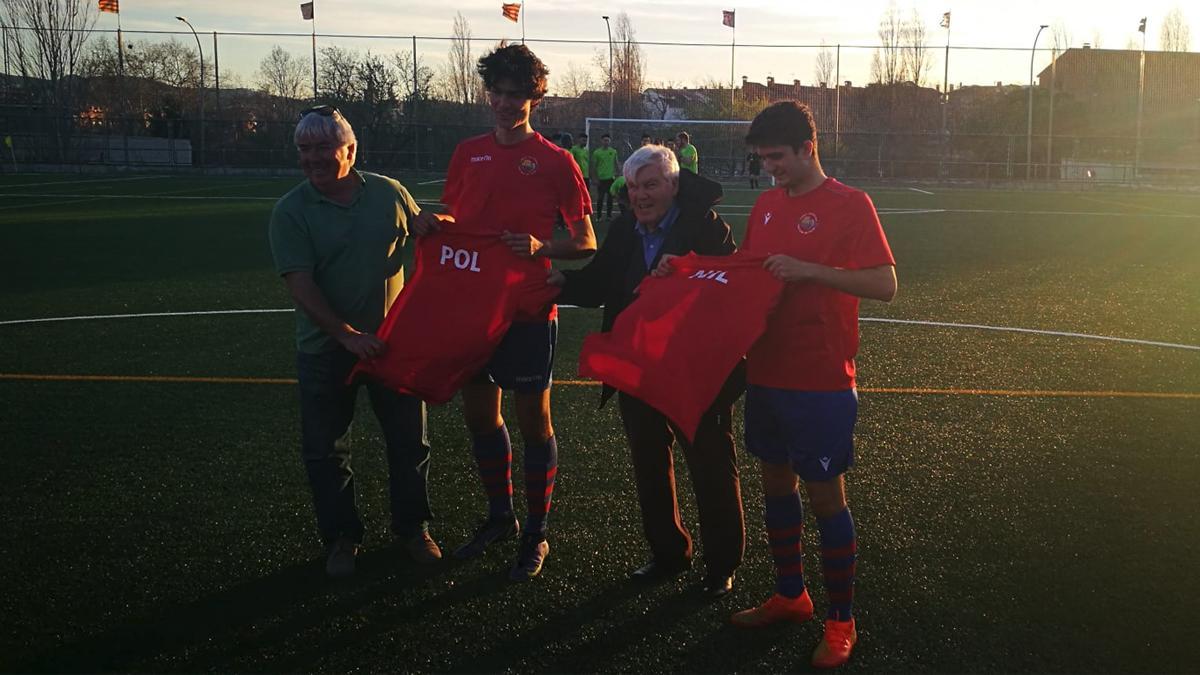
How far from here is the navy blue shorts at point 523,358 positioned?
14.5 feet

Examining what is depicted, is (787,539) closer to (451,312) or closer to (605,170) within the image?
(451,312)

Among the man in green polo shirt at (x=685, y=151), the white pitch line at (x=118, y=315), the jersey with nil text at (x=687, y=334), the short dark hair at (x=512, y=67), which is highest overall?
the man in green polo shirt at (x=685, y=151)

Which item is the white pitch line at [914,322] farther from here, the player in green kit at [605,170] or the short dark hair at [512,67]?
the player in green kit at [605,170]

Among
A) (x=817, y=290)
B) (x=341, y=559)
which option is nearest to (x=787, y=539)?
(x=817, y=290)

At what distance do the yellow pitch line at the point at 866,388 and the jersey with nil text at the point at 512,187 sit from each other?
343cm

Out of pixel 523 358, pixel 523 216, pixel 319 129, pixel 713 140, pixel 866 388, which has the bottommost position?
pixel 866 388

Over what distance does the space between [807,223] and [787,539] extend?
119 centimetres

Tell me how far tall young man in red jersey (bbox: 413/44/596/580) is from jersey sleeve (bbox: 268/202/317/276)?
44 centimetres

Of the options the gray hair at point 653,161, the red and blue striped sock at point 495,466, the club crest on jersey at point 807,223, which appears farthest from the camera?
the red and blue striped sock at point 495,466

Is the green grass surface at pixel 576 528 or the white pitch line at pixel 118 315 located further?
the white pitch line at pixel 118 315

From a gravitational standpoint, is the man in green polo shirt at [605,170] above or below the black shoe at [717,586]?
above

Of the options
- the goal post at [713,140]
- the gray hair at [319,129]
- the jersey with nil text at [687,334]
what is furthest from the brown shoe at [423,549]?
the goal post at [713,140]

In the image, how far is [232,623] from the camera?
3.99 metres

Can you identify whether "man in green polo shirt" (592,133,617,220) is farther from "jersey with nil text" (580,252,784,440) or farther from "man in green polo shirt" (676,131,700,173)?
"jersey with nil text" (580,252,784,440)
